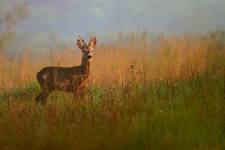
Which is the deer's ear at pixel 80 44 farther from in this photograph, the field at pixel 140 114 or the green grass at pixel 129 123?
the green grass at pixel 129 123

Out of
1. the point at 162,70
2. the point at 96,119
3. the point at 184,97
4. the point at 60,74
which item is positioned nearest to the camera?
the point at 96,119

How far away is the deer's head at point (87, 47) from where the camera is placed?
662cm

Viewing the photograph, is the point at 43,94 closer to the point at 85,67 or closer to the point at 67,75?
the point at 67,75

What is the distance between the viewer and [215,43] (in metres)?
6.75

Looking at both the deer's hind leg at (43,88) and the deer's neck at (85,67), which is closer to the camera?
the deer's hind leg at (43,88)

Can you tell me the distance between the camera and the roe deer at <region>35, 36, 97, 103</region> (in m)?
6.69

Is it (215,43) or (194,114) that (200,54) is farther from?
(194,114)

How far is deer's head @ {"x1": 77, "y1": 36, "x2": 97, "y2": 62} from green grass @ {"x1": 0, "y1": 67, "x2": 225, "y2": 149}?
1.46 m

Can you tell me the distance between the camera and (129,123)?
4477 millimetres

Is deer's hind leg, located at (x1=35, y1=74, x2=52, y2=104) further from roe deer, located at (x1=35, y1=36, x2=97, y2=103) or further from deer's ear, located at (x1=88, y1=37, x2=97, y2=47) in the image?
deer's ear, located at (x1=88, y1=37, x2=97, y2=47)

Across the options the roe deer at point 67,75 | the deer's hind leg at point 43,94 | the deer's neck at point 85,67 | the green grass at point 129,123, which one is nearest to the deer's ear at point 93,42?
the roe deer at point 67,75

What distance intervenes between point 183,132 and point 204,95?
0.67 m

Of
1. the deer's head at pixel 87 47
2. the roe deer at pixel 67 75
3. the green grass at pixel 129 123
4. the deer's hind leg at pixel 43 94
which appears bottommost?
the green grass at pixel 129 123

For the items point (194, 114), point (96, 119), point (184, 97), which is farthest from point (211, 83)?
point (96, 119)
